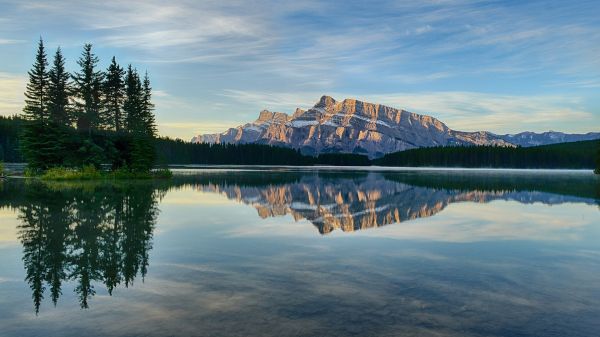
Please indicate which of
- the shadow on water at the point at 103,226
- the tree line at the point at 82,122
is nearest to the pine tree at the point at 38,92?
the tree line at the point at 82,122

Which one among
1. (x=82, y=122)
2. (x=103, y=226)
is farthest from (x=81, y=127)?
(x=103, y=226)

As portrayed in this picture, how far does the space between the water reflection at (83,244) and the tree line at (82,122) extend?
39802 millimetres

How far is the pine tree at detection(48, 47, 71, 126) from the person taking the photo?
6706 cm

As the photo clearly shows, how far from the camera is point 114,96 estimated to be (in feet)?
257

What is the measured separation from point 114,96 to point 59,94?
10717mm

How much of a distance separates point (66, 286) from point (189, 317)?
4.19 metres

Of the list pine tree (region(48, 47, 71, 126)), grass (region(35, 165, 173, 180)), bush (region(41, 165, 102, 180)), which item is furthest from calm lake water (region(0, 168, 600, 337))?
pine tree (region(48, 47, 71, 126))

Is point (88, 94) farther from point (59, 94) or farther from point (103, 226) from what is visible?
point (103, 226)

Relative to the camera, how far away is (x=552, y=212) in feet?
98.0

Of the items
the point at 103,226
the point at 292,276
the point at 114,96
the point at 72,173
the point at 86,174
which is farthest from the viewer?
the point at 114,96

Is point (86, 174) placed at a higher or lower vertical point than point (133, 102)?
lower

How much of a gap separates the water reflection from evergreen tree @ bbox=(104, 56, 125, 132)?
5104 centimetres

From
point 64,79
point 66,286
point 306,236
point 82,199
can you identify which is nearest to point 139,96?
point 64,79

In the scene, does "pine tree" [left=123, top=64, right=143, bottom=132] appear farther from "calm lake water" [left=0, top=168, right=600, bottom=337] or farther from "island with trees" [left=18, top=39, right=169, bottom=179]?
"calm lake water" [left=0, top=168, right=600, bottom=337]
